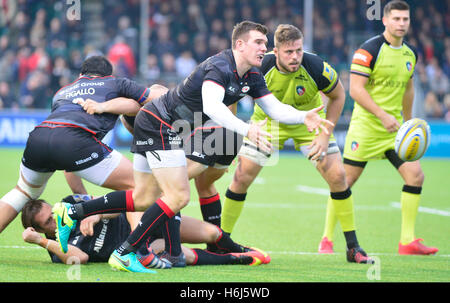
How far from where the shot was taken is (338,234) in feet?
28.6

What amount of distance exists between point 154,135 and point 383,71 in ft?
10.0

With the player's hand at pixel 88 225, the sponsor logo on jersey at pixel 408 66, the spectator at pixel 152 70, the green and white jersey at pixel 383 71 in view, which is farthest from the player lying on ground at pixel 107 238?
the spectator at pixel 152 70

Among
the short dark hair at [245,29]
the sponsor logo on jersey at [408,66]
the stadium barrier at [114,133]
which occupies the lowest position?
the stadium barrier at [114,133]

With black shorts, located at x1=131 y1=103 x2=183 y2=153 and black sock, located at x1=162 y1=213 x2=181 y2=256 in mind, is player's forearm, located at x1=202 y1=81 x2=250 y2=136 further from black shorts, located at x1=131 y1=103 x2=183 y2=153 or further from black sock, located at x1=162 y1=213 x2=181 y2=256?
black sock, located at x1=162 y1=213 x2=181 y2=256

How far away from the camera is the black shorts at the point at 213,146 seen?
6469 millimetres

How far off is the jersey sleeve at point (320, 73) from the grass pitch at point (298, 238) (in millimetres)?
1661

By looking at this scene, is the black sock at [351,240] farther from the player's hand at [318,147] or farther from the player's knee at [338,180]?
the player's hand at [318,147]

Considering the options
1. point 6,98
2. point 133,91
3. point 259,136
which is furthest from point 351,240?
point 6,98

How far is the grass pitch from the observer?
5465 mm

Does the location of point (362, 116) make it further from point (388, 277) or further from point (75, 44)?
point (75, 44)

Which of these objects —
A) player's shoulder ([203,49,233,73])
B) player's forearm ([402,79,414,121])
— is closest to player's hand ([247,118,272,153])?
player's shoulder ([203,49,233,73])

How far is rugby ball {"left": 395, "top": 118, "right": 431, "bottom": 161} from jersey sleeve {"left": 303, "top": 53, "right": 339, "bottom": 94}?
0.85 meters
